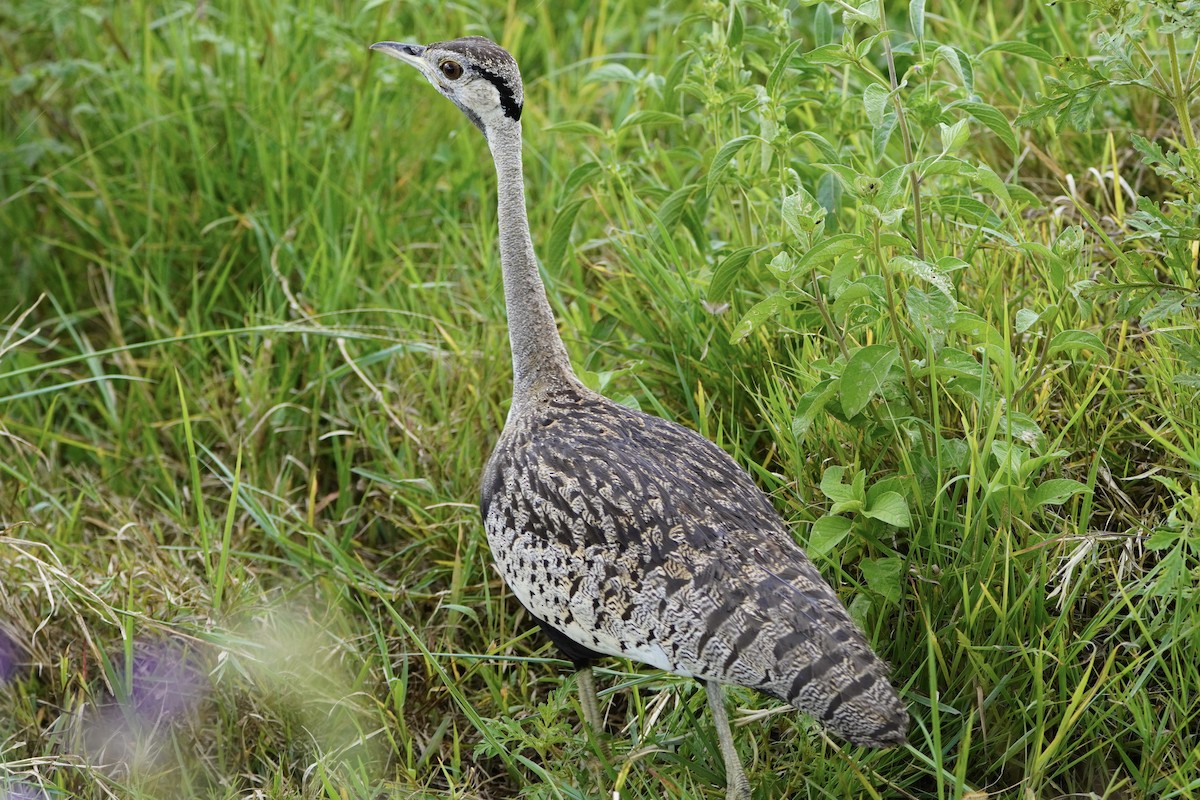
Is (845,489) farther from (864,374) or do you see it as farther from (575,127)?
(575,127)

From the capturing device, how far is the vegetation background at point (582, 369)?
3.21 meters

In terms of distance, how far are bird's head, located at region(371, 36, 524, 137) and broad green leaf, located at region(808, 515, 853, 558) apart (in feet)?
4.59

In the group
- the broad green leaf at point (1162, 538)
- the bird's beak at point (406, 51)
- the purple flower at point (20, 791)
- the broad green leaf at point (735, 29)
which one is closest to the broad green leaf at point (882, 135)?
the broad green leaf at point (735, 29)

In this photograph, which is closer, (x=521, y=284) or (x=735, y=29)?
(x=521, y=284)

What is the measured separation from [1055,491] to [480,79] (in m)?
1.86

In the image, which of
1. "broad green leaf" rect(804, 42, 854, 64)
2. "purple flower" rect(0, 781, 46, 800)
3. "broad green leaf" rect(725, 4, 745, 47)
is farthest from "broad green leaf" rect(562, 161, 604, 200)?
"purple flower" rect(0, 781, 46, 800)

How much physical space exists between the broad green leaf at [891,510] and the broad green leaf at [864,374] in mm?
216

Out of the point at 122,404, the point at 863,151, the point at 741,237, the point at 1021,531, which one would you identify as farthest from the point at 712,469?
the point at 122,404

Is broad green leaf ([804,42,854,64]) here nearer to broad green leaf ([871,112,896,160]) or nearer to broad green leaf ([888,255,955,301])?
broad green leaf ([871,112,896,160])

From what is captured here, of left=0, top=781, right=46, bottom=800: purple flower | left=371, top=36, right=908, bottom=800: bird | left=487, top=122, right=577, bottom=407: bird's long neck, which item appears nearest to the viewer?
left=371, top=36, right=908, bottom=800: bird

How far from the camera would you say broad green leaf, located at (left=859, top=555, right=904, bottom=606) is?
324cm

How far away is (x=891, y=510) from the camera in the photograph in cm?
314

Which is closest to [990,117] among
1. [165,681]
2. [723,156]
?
[723,156]

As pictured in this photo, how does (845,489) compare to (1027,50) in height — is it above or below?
below
